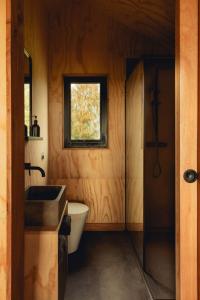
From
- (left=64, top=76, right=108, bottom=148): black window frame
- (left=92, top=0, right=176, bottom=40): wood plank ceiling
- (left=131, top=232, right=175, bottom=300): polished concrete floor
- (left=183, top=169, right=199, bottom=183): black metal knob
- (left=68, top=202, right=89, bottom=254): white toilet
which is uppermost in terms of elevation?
(left=92, top=0, right=176, bottom=40): wood plank ceiling

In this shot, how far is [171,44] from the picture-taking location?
339cm

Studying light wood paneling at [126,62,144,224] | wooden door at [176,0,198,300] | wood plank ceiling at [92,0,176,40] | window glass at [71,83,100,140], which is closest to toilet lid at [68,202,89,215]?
light wood paneling at [126,62,144,224]

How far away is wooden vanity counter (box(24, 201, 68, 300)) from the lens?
4.97ft

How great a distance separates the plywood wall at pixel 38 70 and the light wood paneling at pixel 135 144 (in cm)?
101

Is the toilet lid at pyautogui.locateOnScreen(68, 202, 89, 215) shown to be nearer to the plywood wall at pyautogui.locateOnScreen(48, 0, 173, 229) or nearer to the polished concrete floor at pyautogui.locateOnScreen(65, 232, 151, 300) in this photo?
the polished concrete floor at pyautogui.locateOnScreen(65, 232, 151, 300)

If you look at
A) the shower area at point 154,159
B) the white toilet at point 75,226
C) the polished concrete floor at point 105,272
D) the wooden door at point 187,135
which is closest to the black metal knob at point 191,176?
the wooden door at point 187,135

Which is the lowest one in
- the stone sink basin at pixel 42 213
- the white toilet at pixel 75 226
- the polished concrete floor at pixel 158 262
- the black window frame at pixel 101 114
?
the polished concrete floor at pixel 158 262

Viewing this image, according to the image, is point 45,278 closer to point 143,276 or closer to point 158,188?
point 143,276

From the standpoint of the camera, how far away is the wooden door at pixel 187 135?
1.21 metres

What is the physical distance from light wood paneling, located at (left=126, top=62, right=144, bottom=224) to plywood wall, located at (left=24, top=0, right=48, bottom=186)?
39.6 inches

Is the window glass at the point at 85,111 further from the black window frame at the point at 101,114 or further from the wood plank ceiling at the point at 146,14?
the wood plank ceiling at the point at 146,14

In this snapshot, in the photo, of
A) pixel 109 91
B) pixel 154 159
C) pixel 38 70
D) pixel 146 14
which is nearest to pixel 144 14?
pixel 146 14

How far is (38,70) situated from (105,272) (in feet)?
6.82

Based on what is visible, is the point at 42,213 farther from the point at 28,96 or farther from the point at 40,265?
the point at 28,96
